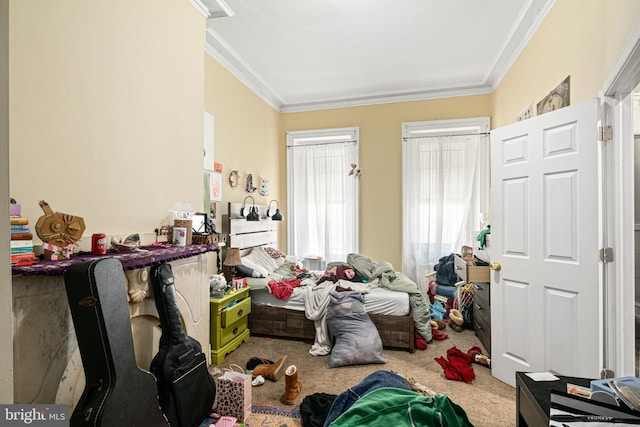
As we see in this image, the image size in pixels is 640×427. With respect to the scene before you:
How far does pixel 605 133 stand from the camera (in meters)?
1.73

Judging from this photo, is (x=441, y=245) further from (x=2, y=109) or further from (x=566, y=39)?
(x=2, y=109)

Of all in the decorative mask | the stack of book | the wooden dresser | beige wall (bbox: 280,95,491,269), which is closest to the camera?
the stack of book

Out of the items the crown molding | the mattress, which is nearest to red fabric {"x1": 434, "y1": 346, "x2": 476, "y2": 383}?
the mattress

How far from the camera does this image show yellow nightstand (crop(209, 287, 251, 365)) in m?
2.64

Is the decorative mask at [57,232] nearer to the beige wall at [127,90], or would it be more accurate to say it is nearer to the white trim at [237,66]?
the beige wall at [127,90]

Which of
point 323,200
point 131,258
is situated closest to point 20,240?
point 131,258

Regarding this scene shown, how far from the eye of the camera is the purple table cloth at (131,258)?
1.16m

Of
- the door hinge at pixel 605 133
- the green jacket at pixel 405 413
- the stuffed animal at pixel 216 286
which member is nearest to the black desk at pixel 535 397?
the green jacket at pixel 405 413

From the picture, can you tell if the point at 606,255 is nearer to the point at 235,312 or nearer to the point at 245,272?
the point at 235,312

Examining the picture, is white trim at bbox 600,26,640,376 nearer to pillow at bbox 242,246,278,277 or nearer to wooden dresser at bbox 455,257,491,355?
wooden dresser at bbox 455,257,491,355

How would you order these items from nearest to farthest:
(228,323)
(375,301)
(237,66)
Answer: (228,323) < (375,301) < (237,66)

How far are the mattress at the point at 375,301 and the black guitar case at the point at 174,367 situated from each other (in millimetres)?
1362

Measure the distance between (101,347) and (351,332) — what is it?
1958 millimetres

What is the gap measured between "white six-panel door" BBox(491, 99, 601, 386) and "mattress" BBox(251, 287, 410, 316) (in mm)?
787
